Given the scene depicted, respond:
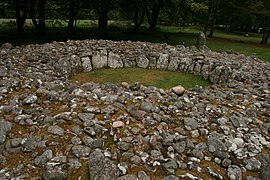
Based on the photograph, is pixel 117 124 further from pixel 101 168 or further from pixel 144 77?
pixel 144 77

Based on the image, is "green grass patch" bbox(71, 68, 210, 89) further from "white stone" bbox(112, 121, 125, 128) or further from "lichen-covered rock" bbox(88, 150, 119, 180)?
"lichen-covered rock" bbox(88, 150, 119, 180)

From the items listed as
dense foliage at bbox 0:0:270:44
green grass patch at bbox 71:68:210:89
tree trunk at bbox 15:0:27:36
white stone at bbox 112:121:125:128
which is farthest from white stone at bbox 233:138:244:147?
tree trunk at bbox 15:0:27:36

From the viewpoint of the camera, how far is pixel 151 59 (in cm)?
1387

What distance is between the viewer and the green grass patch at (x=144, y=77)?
38.9 feet

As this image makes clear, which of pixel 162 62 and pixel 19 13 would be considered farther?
pixel 19 13

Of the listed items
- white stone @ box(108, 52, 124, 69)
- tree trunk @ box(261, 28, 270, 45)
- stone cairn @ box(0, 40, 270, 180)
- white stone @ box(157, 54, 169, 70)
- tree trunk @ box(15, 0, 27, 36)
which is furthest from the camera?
tree trunk @ box(261, 28, 270, 45)

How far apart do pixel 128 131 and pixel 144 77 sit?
6.68 metres

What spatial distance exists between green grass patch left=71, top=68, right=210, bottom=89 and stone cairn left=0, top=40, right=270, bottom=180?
2.88 metres

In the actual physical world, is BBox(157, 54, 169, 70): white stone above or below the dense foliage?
below

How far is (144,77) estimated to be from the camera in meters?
12.4

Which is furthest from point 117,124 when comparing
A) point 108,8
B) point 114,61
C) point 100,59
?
point 108,8

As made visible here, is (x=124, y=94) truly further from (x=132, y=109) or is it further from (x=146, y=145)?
(x=146, y=145)

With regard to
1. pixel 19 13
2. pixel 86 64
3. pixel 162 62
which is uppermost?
pixel 19 13

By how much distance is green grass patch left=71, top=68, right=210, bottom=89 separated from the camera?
467 inches
